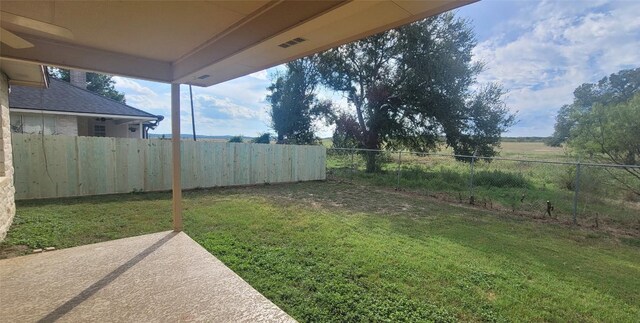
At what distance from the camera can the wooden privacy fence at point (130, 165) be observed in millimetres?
5754

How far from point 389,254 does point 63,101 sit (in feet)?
36.9

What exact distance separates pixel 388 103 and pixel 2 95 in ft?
37.5

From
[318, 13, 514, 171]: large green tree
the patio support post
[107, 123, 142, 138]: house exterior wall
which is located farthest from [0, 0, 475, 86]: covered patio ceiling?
[107, 123, 142, 138]: house exterior wall

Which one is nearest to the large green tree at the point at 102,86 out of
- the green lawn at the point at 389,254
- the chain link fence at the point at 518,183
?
the chain link fence at the point at 518,183

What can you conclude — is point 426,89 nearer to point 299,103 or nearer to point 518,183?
point 518,183

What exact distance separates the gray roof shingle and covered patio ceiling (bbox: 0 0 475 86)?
781 cm

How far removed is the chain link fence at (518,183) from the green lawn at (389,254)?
972 millimetres

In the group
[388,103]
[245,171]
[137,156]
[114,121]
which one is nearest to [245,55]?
[137,156]

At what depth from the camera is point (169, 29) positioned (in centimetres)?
231

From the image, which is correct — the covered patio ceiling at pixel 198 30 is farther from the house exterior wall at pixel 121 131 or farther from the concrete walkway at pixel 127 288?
the house exterior wall at pixel 121 131

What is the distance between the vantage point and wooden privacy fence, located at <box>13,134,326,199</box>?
5754 mm

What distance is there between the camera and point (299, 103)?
14703 millimetres

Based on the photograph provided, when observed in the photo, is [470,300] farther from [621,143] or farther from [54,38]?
[621,143]

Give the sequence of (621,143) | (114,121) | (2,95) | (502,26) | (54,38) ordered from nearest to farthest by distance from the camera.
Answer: (54,38)
(2,95)
(621,143)
(502,26)
(114,121)
